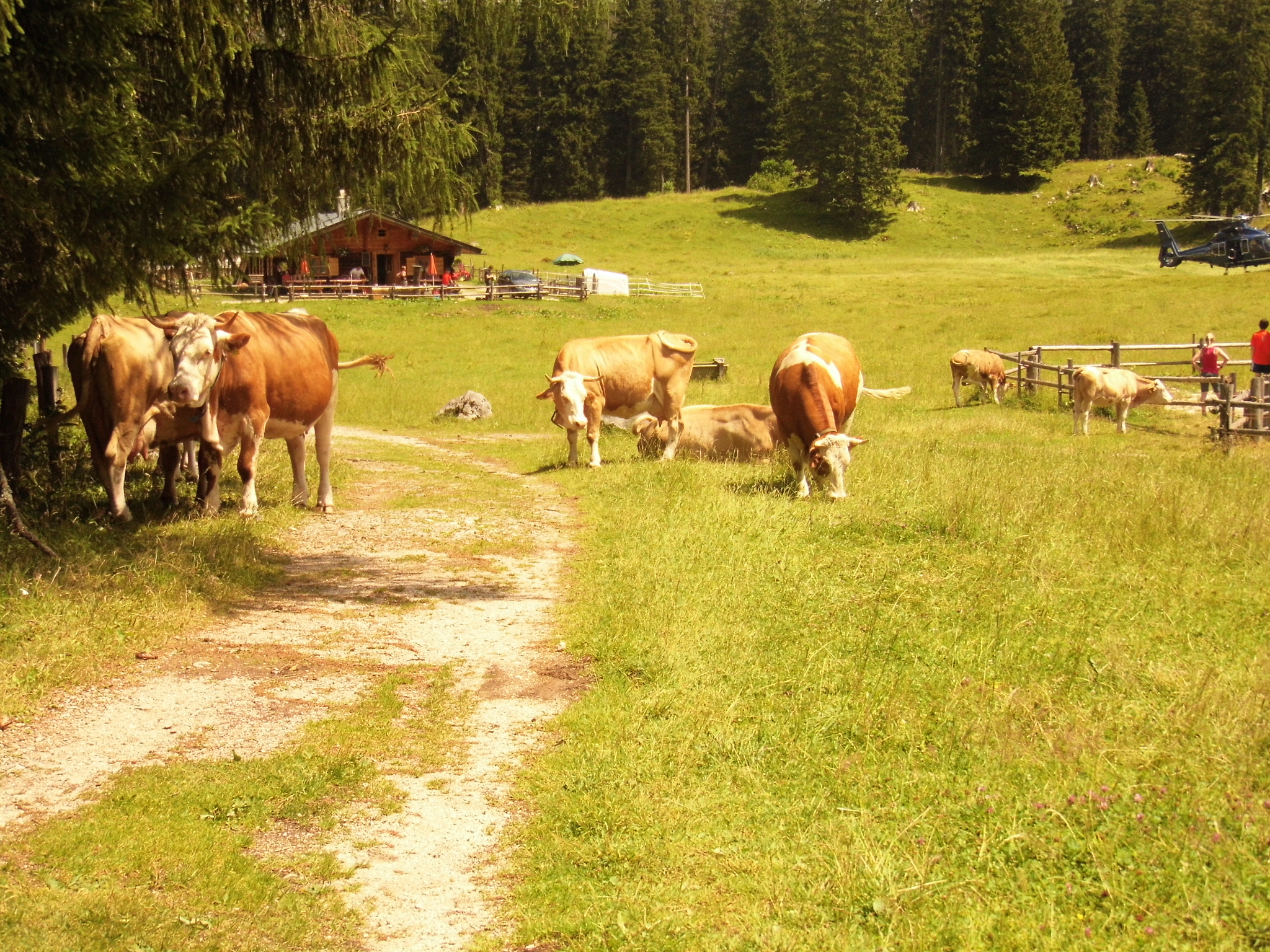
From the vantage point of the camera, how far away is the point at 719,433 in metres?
17.2

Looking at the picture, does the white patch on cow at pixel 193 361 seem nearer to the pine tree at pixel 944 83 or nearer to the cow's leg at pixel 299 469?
the cow's leg at pixel 299 469

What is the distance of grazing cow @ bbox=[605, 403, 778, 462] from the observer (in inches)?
669

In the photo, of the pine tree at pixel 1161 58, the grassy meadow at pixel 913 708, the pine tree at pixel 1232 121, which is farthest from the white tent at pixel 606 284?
the pine tree at pixel 1161 58

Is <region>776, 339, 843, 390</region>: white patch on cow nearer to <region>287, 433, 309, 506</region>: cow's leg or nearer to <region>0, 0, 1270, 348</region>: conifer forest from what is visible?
<region>0, 0, 1270, 348</region>: conifer forest

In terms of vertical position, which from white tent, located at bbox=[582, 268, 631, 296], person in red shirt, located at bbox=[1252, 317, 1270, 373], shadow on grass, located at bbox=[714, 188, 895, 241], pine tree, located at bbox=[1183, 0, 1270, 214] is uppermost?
pine tree, located at bbox=[1183, 0, 1270, 214]

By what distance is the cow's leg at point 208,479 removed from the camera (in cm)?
1178

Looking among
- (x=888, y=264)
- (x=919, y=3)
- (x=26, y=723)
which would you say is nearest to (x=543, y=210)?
(x=888, y=264)

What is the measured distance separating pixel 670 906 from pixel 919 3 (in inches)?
4882

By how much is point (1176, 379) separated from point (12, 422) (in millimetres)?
20310

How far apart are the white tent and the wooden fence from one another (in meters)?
24.1

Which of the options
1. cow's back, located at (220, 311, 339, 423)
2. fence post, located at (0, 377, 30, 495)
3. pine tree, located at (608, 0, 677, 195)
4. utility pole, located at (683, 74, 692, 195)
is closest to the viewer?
fence post, located at (0, 377, 30, 495)

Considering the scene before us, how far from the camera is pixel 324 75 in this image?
405 inches

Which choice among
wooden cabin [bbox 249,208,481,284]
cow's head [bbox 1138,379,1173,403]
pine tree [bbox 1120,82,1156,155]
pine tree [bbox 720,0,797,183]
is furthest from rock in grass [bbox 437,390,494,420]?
pine tree [bbox 1120,82,1156,155]

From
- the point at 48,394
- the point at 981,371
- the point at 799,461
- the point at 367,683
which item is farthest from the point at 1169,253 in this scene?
the point at 367,683
